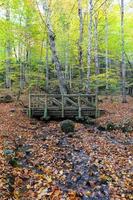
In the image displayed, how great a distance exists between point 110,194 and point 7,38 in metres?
20.9

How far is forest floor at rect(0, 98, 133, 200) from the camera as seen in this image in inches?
323

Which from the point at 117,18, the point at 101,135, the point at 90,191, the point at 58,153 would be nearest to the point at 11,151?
the point at 58,153

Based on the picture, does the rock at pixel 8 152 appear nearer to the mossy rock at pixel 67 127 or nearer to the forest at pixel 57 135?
the forest at pixel 57 135

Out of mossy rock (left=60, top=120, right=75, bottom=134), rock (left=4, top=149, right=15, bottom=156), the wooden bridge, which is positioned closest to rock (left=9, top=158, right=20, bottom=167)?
rock (left=4, top=149, right=15, bottom=156)

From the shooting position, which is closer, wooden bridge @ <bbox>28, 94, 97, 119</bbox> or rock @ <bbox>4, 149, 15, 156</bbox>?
rock @ <bbox>4, 149, 15, 156</bbox>

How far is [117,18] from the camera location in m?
36.6

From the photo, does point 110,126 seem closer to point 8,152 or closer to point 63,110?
point 63,110

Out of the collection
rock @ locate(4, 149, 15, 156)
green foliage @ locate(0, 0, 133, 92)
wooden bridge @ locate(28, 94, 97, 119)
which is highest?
green foliage @ locate(0, 0, 133, 92)

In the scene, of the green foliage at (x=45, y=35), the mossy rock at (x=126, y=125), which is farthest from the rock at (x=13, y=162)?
the green foliage at (x=45, y=35)

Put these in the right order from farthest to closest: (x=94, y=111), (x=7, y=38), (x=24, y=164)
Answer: (x=7, y=38) < (x=94, y=111) < (x=24, y=164)

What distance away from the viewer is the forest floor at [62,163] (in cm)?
820

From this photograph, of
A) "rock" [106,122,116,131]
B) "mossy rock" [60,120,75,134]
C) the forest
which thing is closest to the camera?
the forest

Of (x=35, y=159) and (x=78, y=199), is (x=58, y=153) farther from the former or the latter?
(x=78, y=199)

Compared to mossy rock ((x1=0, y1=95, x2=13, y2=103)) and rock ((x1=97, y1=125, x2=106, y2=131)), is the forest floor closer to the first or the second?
rock ((x1=97, y1=125, x2=106, y2=131))
